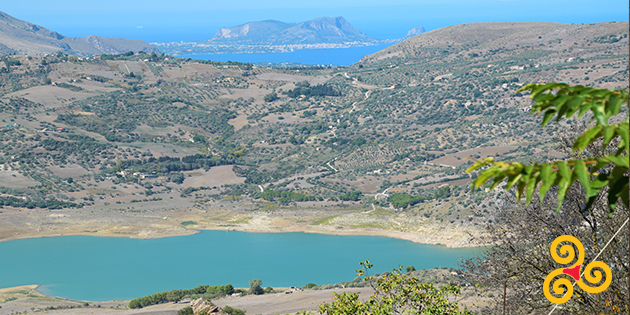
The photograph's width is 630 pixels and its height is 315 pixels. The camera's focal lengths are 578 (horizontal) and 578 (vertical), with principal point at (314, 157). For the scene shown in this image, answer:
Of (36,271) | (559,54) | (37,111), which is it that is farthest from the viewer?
(559,54)

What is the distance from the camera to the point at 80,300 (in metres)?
38.4

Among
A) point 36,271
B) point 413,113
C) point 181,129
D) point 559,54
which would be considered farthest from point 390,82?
point 36,271

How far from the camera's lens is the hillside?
57.6 metres

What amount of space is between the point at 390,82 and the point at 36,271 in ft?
262

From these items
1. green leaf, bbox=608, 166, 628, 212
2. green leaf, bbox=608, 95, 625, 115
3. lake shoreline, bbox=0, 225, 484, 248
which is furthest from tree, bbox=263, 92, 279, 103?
green leaf, bbox=608, 166, 628, 212

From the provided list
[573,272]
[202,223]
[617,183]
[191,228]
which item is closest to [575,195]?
[573,272]

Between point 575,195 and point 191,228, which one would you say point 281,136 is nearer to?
point 191,228

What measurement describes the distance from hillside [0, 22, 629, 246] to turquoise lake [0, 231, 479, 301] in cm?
273

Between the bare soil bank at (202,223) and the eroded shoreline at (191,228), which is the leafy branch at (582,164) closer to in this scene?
the eroded shoreline at (191,228)

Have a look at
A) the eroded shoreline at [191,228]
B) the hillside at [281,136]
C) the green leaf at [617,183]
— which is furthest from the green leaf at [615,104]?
the eroded shoreline at [191,228]

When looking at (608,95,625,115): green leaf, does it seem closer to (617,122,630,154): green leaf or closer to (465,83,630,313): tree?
(465,83,630,313): tree

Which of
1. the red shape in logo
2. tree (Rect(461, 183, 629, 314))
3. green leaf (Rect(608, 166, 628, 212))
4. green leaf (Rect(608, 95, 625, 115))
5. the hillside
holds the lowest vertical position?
the hillside

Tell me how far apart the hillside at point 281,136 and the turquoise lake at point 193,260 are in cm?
273

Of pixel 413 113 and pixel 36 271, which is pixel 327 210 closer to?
pixel 36 271
